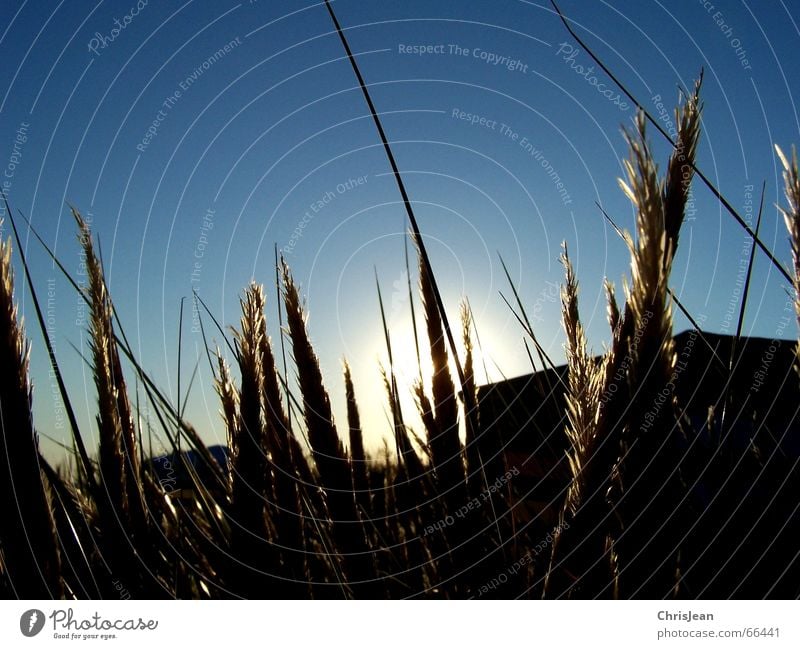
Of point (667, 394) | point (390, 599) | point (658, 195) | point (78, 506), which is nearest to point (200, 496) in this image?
point (78, 506)
